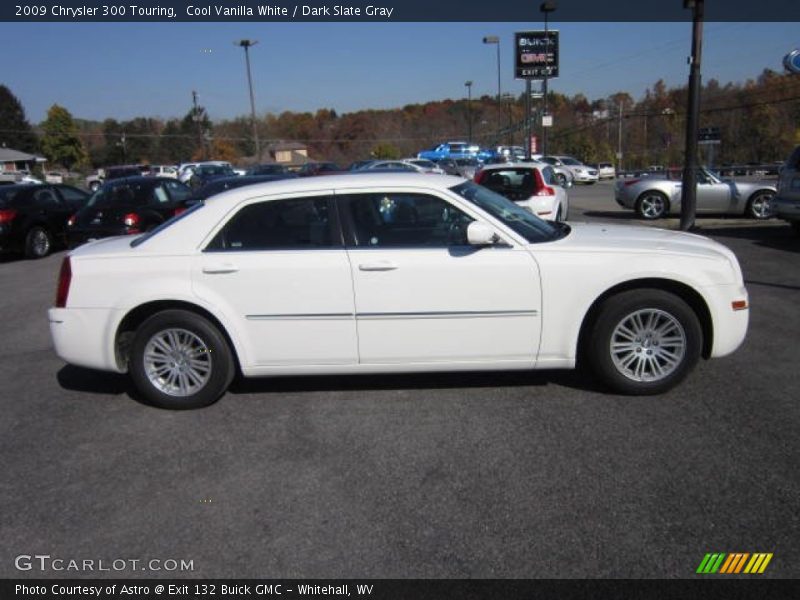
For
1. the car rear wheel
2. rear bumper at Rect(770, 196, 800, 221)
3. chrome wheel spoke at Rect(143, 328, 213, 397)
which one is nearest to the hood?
chrome wheel spoke at Rect(143, 328, 213, 397)

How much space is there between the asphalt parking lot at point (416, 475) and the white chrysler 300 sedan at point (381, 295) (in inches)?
13.5

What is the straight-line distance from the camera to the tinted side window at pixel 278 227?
188 inches

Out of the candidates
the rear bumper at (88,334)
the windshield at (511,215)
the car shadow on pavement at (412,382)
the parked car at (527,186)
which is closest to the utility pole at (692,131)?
the parked car at (527,186)

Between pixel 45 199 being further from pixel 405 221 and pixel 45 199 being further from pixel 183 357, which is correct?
pixel 405 221

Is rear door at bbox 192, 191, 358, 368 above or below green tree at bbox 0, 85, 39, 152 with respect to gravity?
below

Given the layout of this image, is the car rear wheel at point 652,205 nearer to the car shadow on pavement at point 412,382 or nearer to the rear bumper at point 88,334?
the car shadow on pavement at point 412,382

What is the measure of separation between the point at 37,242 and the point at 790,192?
14.8 meters

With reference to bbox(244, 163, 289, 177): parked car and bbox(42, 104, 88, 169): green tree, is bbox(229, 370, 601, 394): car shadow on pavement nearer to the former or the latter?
bbox(244, 163, 289, 177): parked car

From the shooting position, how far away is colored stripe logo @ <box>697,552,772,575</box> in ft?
9.29

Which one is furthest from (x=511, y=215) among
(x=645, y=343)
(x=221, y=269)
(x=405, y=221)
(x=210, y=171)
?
(x=210, y=171)

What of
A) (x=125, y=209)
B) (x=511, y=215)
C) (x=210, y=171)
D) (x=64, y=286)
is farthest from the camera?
(x=210, y=171)

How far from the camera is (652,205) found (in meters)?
16.3

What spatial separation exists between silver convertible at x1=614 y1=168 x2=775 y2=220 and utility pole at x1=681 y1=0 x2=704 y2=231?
2182 mm
